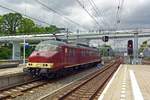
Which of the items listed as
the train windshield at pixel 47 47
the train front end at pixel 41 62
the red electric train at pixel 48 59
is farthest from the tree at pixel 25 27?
the train front end at pixel 41 62

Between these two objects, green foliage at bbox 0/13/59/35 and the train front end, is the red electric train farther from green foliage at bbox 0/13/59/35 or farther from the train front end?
green foliage at bbox 0/13/59/35

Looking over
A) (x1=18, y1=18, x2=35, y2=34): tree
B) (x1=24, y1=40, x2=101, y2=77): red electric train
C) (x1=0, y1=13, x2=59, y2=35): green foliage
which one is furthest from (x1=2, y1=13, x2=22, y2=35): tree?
(x1=24, y1=40, x2=101, y2=77): red electric train

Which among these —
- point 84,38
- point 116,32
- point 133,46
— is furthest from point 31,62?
point 84,38

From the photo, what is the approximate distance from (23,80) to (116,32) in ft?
206

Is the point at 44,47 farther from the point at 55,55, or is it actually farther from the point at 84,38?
the point at 84,38

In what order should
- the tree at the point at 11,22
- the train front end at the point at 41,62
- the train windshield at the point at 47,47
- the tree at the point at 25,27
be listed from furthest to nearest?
the tree at the point at 11,22, the tree at the point at 25,27, the train windshield at the point at 47,47, the train front end at the point at 41,62

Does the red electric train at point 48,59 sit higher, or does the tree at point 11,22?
the tree at point 11,22

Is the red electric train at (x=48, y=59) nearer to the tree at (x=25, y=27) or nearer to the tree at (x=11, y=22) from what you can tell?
the tree at (x=25, y=27)

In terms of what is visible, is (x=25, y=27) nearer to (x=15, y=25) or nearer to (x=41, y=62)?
(x=15, y=25)

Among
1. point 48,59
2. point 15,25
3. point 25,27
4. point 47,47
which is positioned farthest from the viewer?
point 15,25

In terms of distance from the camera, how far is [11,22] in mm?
114312

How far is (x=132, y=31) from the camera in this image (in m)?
83.2

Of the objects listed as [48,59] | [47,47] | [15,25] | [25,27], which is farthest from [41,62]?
[15,25]

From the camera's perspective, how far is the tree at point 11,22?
372ft
